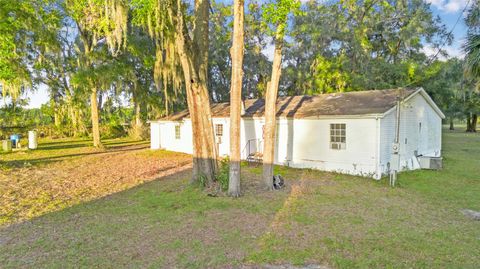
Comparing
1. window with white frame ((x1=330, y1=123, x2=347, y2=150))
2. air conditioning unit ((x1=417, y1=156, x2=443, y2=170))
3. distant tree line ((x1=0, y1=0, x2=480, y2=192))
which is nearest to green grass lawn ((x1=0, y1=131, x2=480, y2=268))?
distant tree line ((x1=0, y1=0, x2=480, y2=192))

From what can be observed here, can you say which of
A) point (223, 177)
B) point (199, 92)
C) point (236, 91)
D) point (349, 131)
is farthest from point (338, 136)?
point (199, 92)

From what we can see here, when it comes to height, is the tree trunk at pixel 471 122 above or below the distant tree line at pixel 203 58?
below

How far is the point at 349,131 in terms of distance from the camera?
11.4m

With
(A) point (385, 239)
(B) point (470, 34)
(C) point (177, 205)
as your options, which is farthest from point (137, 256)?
(B) point (470, 34)

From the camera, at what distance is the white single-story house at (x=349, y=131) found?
11016 mm

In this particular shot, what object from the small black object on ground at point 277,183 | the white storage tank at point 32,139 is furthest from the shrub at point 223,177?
the white storage tank at point 32,139

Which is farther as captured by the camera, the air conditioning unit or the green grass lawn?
the air conditioning unit

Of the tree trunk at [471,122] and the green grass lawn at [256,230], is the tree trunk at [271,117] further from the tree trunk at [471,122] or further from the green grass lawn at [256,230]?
the tree trunk at [471,122]

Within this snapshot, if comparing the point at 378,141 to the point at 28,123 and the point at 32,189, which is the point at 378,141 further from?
the point at 28,123

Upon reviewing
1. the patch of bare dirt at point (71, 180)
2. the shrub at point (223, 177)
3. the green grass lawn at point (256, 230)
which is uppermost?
the shrub at point (223, 177)

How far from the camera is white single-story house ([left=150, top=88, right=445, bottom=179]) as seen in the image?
1102cm

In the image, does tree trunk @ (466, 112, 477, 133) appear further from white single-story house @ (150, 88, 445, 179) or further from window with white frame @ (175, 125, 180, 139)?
window with white frame @ (175, 125, 180, 139)

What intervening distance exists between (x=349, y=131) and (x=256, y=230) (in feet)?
23.9

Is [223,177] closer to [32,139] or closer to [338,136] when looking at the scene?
[338,136]
